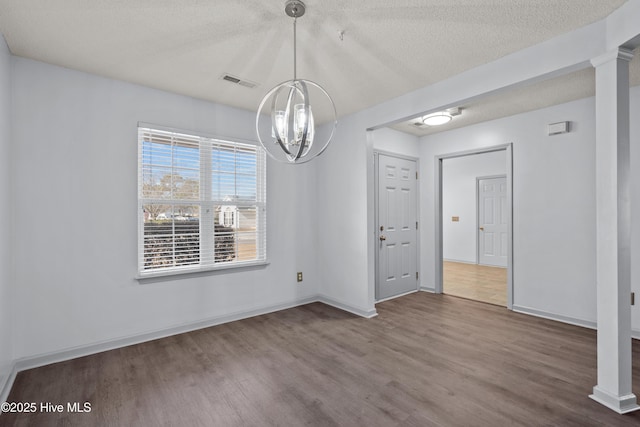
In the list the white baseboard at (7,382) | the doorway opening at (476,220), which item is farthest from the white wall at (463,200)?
the white baseboard at (7,382)

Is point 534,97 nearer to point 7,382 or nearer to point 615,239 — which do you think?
point 615,239

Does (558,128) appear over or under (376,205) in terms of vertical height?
over

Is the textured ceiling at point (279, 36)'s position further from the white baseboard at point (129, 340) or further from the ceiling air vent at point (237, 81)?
the white baseboard at point (129, 340)

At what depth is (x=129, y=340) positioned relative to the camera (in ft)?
9.96

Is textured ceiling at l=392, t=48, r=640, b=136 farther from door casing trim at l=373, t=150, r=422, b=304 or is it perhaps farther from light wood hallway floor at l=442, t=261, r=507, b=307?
light wood hallway floor at l=442, t=261, r=507, b=307

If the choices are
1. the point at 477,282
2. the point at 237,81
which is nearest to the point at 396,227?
the point at 477,282

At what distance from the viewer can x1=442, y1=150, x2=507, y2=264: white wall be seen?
715 cm

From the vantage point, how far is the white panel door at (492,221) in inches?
271

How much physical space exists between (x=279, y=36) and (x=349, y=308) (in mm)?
3207

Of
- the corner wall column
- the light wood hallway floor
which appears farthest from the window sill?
the corner wall column

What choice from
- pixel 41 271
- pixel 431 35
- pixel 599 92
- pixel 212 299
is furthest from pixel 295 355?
pixel 599 92

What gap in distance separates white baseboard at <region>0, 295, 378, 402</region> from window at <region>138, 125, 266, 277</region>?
0.62 metres

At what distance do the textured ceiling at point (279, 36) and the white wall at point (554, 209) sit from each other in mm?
712

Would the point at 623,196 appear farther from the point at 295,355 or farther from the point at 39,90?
the point at 39,90
